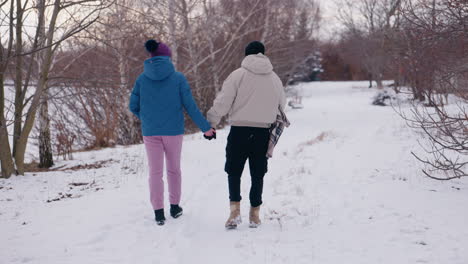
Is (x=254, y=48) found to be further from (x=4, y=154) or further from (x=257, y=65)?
(x=4, y=154)

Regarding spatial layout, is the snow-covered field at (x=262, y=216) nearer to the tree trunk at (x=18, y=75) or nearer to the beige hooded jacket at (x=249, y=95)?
the tree trunk at (x=18, y=75)

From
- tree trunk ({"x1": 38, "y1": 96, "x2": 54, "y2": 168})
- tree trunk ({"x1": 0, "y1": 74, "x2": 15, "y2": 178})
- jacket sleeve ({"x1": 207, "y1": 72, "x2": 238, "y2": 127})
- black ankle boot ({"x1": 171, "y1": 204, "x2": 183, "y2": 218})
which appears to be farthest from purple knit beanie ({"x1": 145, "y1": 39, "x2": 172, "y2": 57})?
tree trunk ({"x1": 38, "y1": 96, "x2": 54, "y2": 168})

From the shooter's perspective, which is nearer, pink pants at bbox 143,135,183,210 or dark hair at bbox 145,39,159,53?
dark hair at bbox 145,39,159,53

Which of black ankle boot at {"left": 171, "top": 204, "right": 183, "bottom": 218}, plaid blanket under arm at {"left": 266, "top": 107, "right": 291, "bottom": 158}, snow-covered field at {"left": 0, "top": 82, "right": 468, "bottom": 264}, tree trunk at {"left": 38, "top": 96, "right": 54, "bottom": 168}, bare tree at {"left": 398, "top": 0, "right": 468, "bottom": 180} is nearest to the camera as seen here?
snow-covered field at {"left": 0, "top": 82, "right": 468, "bottom": 264}

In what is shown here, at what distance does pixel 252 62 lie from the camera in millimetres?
3520

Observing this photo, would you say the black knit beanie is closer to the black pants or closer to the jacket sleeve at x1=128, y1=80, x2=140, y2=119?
the black pants

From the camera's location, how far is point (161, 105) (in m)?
3.61

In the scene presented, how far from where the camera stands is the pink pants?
3711 millimetres

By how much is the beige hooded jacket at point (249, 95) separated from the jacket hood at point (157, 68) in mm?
585

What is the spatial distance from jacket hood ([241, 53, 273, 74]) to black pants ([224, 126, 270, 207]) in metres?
0.57

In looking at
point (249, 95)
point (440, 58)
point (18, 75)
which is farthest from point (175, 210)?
point (18, 75)

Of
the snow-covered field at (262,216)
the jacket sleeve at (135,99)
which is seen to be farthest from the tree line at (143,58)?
the jacket sleeve at (135,99)

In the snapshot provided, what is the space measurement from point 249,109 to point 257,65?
1.43ft

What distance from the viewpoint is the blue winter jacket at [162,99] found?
358cm
